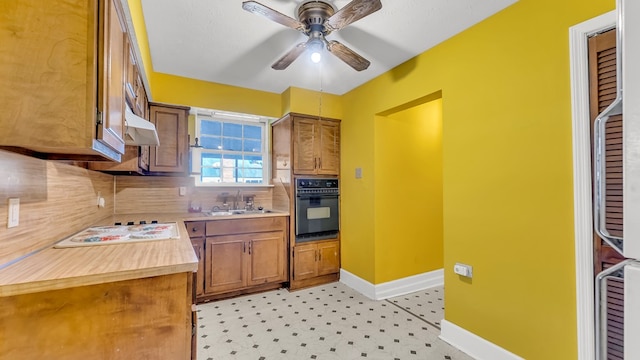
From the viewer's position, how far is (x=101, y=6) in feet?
3.54

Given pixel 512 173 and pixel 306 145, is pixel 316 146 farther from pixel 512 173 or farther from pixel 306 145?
pixel 512 173

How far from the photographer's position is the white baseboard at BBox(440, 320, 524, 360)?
1.98 meters

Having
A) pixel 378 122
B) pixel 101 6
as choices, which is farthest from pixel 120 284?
pixel 378 122

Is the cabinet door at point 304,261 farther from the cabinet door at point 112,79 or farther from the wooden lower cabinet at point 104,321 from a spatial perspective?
the cabinet door at point 112,79

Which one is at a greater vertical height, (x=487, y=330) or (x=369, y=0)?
(x=369, y=0)

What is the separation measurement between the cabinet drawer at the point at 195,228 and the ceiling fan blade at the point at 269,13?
214 cm

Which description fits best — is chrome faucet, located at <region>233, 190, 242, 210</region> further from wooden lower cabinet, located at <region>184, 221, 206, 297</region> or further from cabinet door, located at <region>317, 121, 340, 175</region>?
cabinet door, located at <region>317, 121, 340, 175</region>

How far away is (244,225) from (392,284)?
184cm

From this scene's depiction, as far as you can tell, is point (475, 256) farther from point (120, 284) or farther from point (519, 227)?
point (120, 284)

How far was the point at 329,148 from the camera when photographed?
3758 mm

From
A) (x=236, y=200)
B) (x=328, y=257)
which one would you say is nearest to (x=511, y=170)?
(x=328, y=257)

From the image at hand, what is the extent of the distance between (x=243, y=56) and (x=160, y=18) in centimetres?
79

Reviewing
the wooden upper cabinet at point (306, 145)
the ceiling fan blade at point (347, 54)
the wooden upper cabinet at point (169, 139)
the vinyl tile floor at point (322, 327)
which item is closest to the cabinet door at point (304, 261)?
the vinyl tile floor at point (322, 327)

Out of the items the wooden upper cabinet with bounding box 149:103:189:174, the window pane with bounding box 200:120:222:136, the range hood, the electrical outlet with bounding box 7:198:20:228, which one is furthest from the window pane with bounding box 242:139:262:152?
the electrical outlet with bounding box 7:198:20:228
